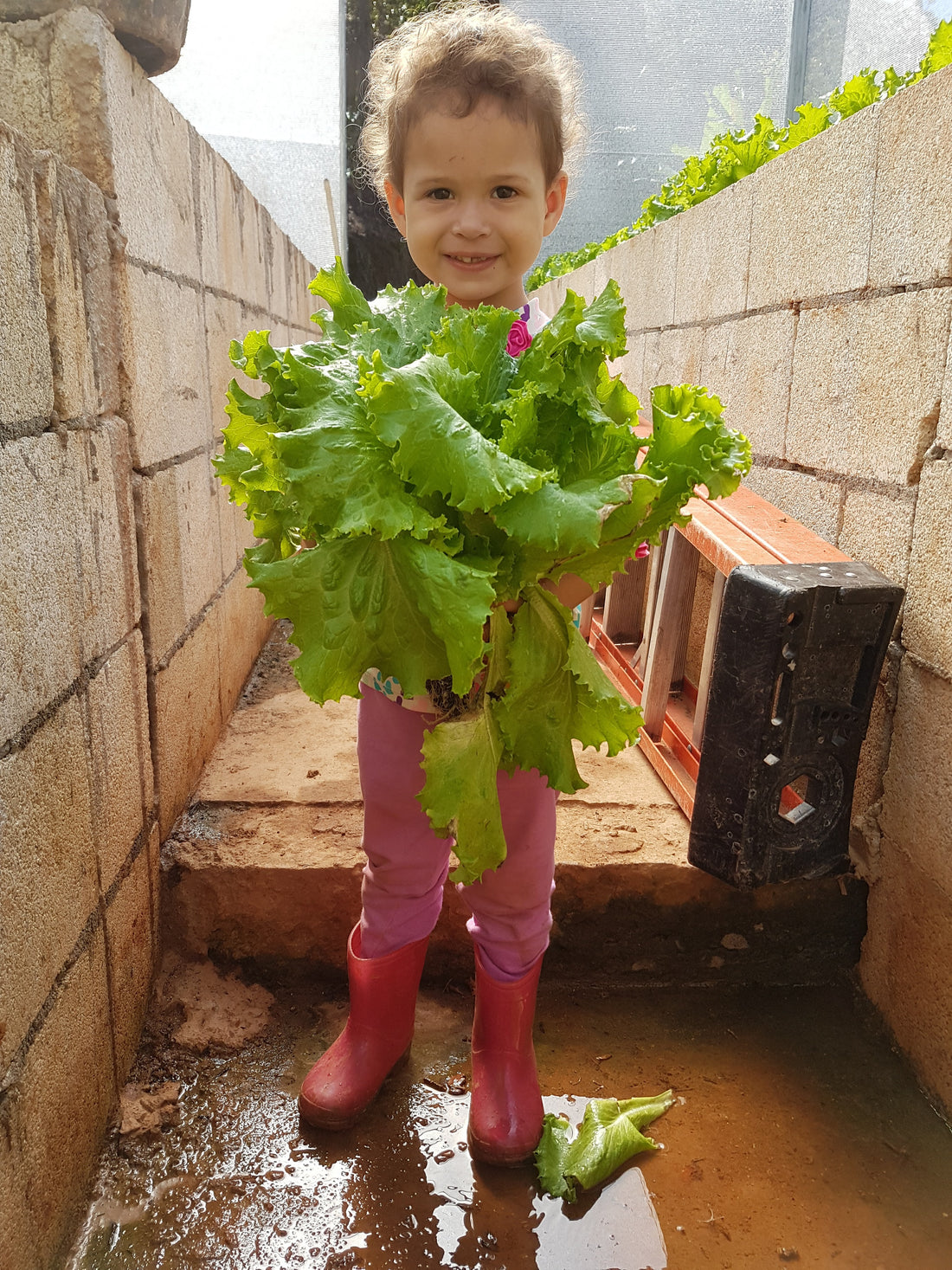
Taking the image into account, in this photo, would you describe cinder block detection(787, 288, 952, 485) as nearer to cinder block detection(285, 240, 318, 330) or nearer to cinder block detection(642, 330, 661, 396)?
cinder block detection(642, 330, 661, 396)

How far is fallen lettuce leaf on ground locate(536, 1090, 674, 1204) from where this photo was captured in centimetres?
173

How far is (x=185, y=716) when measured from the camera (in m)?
2.48

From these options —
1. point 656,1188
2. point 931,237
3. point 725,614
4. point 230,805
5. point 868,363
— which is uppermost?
point 931,237

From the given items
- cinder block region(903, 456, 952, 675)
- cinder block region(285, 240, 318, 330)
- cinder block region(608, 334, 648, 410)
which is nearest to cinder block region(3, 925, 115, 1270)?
cinder block region(903, 456, 952, 675)

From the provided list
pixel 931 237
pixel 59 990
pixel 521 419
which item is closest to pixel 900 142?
pixel 931 237

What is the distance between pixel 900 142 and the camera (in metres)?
2.05

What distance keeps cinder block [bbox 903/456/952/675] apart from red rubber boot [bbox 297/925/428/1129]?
4.18 ft

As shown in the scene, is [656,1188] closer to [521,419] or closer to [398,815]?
[398,815]

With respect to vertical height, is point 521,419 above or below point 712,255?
below

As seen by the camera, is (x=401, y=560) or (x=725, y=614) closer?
(x=401, y=560)

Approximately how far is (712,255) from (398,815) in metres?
2.57

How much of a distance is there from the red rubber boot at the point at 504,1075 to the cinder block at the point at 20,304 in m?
1.37

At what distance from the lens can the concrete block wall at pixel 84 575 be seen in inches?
54.5

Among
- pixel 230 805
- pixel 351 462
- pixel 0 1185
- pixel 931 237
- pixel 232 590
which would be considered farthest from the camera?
pixel 232 590
